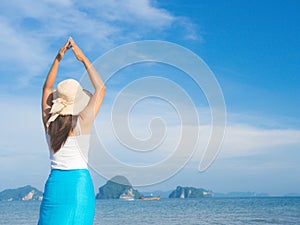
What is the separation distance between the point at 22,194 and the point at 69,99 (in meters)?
183

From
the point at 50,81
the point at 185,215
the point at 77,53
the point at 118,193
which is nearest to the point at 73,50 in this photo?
the point at 77,53

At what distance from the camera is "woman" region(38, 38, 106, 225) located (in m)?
3.49

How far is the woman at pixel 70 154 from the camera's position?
11.5ft

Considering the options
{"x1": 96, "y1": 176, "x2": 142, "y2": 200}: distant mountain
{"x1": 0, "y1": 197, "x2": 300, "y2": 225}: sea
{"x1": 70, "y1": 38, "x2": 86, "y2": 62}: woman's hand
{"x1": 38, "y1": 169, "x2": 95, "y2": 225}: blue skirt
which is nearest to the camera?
{"x1": 38, "y1": 169, "x2": 95, "y2": 225}: blue skirt

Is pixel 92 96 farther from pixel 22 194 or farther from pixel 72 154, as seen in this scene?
pixel 22 194

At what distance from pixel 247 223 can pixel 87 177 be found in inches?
1323

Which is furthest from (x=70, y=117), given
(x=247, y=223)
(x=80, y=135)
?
(x=247, y=223)

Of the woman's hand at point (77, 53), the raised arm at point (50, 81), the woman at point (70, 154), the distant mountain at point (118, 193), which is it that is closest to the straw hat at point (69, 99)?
the woman at point (70, 154)

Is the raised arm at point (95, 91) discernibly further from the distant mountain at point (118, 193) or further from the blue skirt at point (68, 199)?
the distant mountain at point (118, 193)

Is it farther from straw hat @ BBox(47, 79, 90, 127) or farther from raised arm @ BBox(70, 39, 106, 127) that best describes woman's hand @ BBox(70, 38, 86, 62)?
straw hat @ BBox(47, 79, 90, 127)

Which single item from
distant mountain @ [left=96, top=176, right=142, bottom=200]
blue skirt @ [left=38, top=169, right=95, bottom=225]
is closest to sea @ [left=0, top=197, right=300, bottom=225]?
blue skirt @ [left=38, top=169, right=95, bottom=225]

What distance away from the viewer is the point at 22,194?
585ft

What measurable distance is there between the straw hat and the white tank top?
20 cm

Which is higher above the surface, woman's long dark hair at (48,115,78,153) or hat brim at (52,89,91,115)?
hat brim at (52,89,91,115)
